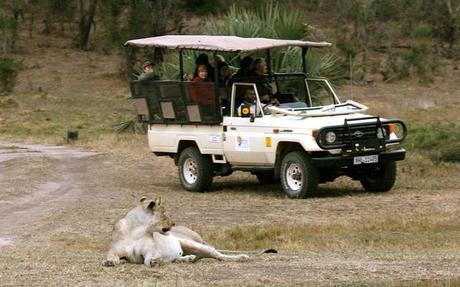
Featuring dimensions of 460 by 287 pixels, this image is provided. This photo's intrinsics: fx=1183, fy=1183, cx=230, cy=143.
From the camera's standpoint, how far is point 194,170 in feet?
63.5

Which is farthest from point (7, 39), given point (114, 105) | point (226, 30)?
point (226, 30)

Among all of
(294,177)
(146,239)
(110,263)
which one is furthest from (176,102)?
(110,263)

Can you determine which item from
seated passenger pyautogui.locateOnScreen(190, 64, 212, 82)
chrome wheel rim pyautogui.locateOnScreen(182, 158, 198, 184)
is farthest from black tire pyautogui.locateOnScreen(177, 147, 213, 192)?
seated passenger pyautogui.locateOnScreen(190, 64, 212, 82)

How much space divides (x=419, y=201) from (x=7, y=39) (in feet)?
112

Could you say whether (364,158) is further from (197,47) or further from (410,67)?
(410,67)

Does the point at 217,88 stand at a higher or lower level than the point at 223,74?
lower

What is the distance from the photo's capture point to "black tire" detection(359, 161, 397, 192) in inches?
706

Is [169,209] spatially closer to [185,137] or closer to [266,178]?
[185,137]

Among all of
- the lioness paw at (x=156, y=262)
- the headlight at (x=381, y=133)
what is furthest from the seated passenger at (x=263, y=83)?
the lioness paw at (x=156, y=262)

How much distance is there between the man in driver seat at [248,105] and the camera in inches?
714

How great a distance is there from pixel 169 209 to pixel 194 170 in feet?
9.30

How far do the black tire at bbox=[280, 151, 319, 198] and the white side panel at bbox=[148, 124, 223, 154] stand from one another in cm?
145

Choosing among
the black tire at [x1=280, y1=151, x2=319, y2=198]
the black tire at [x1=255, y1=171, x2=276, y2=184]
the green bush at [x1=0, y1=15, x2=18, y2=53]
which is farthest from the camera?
the green bush at [x1=0, y1=15, x2=18, y2=53]

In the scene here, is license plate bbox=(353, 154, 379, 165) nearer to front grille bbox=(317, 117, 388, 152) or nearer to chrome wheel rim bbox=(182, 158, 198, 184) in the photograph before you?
front grille bbox=(317, 117, 388, 152)
